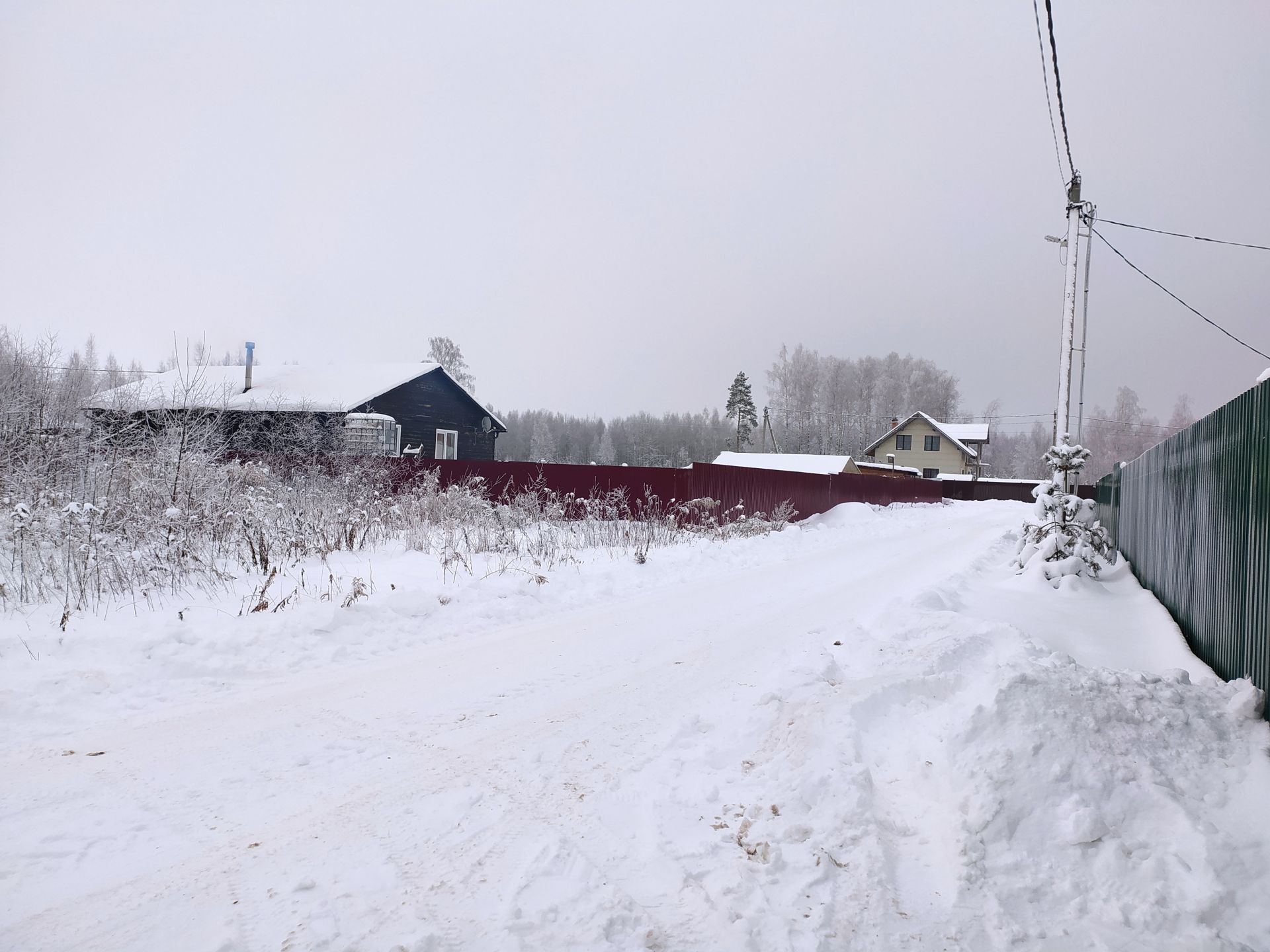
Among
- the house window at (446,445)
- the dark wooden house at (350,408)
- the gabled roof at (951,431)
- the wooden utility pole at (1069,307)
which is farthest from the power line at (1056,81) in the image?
the gabled roof at (951,431)

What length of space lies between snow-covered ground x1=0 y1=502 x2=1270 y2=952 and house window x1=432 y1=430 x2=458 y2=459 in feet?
76.0

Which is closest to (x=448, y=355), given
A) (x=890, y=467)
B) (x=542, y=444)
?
(x=542, y=444)

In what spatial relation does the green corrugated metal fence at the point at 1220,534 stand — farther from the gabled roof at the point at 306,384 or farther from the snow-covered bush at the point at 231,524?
the gabled roof at the point at 306,384

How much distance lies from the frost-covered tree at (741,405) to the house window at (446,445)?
41.7 metres

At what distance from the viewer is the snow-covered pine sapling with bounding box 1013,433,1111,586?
7.86m

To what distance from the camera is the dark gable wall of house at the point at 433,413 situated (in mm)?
25641

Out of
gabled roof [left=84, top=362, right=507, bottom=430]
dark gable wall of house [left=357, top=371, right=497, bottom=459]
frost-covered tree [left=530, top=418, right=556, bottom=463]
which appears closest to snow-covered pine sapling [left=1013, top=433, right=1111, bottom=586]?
dark gable wall of house [left=357, top=371, right=497, bottom=459]

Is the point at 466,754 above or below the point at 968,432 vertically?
below

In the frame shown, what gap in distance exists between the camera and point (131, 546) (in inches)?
263

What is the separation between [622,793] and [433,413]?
26665mm

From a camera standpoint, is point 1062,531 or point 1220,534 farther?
point 1062,531

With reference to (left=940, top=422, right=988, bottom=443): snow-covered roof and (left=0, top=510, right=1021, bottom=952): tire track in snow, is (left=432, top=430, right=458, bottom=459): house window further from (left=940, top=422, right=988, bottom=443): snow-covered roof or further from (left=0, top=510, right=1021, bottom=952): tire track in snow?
(left=940, top=422, right=988, bottom=443): snow-covered roof

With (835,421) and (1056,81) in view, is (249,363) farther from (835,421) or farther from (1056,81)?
(835,421)

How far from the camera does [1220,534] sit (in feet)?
14.8
